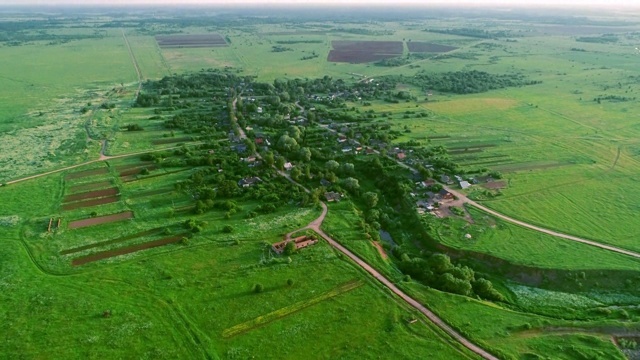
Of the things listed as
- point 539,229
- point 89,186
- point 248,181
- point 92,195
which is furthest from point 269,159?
point 539,229

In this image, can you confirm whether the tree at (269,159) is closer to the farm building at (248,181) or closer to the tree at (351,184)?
the farm building at (248,181)

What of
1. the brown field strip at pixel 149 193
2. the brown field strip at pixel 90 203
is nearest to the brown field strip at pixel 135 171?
the brown field strip at pixel 149 193

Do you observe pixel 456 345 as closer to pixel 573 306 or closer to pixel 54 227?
pixel 573 306

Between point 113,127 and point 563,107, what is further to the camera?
point 563,107

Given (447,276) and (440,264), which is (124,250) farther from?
(447,276)

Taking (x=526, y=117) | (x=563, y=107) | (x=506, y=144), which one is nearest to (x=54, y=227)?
(x=506, y=144)

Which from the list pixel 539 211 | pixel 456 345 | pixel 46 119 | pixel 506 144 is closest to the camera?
pixel 456 345
